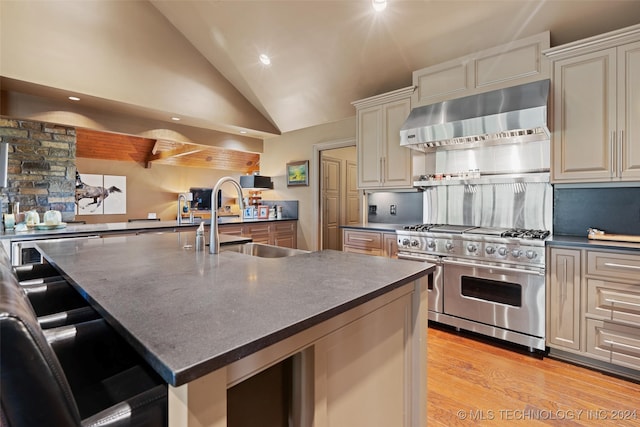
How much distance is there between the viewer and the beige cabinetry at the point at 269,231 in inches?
177

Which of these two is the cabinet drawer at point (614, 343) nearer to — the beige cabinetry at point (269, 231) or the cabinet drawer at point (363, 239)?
the cabinet drawer at point (363, 239)

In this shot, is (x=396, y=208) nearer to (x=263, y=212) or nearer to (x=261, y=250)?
(x=261, y=250)

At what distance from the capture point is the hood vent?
7.61ft

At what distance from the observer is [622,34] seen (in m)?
2.12

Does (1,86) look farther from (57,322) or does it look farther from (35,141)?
(57,322)

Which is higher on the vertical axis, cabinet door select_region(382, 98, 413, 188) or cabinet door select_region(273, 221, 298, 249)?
cabinet door select_region(382, 98, 413, 188)

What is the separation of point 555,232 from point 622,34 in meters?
1.54

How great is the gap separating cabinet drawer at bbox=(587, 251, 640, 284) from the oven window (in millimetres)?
504


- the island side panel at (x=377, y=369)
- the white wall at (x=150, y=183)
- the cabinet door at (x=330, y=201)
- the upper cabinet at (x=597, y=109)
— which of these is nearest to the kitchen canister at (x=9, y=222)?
the cabinet door at (x=330, y=201)

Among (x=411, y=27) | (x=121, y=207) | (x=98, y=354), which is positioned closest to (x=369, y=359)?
(x=98, y=354)

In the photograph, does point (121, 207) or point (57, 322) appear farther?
point (121, 207)

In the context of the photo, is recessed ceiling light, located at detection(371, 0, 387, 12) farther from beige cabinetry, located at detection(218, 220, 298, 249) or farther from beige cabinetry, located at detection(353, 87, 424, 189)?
beige cabinetry, located at detection(218, 220, 298, 249)

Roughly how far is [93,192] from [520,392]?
340 inches

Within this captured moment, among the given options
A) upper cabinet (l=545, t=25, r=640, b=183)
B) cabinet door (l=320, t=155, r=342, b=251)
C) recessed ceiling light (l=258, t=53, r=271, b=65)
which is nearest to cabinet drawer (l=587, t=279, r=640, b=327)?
upper cabinet (l=545, t=25, r=640, b=183)
